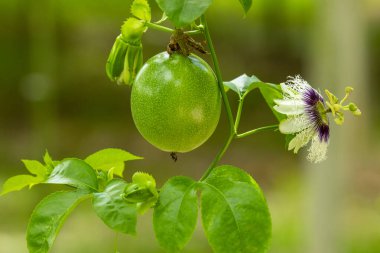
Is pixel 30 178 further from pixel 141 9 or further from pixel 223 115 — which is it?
pixel 223 115

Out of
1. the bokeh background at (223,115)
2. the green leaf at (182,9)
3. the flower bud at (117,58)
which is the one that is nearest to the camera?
the green leaf at (182,9)

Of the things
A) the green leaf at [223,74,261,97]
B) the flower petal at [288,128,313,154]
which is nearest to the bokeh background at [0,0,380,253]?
the green leaf at [223,74,261,97]

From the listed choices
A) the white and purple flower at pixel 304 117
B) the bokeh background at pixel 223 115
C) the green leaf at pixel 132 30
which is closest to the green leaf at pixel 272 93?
the white and purple flower at pixel 304 117

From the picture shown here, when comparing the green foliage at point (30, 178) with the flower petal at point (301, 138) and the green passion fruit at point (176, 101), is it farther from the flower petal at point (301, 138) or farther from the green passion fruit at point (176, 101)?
the flower petal at point (301, 138)

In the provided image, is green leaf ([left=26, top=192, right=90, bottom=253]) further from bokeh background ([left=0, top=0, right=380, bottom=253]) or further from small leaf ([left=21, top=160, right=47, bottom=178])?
bokeh background ([left=0, top=0, right=380, bottom=253])

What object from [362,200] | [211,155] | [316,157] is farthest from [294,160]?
[316,157]

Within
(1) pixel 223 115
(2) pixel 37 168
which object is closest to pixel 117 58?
(2) pixel 37 168

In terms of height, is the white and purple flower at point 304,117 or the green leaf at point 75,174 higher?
the white and purple flower at point 304,117
